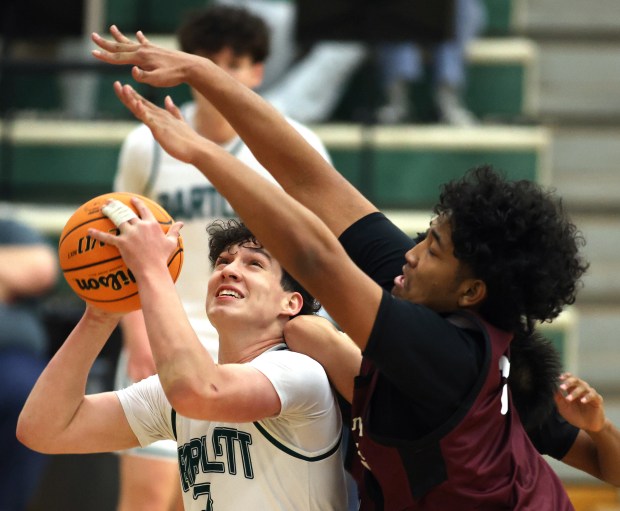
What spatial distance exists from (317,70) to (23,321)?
3997 millimetres

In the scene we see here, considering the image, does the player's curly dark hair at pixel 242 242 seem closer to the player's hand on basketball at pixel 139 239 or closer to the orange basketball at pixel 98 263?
the orange basketball at pixel 98 263

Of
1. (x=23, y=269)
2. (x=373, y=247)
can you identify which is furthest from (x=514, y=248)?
(x=23, y=269)

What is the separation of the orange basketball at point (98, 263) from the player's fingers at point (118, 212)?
0.9 inches

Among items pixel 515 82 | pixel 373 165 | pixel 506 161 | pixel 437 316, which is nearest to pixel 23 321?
pixel 437 316

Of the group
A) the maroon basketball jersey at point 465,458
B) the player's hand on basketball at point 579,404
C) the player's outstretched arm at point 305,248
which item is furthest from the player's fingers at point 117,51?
the player's hand on basketball at point 579,404

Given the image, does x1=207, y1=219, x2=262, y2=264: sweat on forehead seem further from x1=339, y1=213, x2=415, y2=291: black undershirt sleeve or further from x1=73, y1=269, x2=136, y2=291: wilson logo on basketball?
x1=73, y1=269, x2=136, y2=291: wilson logo on basketball

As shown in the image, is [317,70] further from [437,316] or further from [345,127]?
[437,316]

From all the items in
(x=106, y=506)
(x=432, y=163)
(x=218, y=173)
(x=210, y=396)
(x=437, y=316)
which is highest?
(x=218, y=173)

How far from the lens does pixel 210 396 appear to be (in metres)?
2.25

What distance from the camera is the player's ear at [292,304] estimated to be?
9.17 ft

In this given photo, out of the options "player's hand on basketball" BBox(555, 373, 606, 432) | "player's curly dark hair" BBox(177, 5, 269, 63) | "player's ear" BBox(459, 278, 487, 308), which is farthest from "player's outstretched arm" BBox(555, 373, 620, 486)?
"player's curly dark hair" BBox(177, 5, 269, 63)

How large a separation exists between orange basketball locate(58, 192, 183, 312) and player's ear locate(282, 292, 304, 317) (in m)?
0.31

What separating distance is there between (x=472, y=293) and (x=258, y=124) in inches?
23.2

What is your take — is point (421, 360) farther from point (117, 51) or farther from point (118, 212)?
point (117, 51)
